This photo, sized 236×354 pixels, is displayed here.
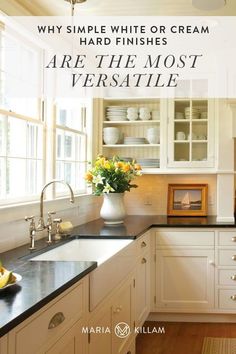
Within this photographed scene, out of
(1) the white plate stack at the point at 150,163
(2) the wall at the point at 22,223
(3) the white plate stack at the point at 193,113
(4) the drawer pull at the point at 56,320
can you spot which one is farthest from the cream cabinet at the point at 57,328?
(3) the white plate stack at the point at 193,113

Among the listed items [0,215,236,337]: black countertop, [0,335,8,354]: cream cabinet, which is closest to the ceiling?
[0,215,236,337]: black countertop

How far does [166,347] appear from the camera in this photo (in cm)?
336

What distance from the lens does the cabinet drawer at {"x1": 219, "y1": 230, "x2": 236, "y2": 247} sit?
3.85m

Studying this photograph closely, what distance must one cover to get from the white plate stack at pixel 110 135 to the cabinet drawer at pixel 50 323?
2.64m

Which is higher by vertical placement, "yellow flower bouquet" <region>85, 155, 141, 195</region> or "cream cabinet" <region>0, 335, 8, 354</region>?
"yellow flower bouquet" <region>85, 155, 141, 195</region>

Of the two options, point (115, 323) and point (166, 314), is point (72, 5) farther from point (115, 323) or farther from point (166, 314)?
point (166, 314)

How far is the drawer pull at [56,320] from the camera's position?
5.40 ft

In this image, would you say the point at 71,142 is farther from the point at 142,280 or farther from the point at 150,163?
the point at 142,280

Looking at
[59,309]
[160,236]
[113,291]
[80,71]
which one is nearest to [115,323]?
[113,291]

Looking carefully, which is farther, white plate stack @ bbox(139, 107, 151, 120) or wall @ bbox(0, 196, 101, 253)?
white plate stack @ bbox(139, 107, 151, 120)

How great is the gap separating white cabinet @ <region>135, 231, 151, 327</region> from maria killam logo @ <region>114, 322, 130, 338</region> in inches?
15.3

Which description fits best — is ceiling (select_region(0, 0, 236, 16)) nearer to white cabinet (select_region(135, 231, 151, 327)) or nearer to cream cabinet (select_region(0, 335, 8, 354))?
white cabinet (select_region(135, 231, 151, 327))

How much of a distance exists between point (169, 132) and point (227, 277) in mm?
1503

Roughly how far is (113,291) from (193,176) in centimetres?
232
